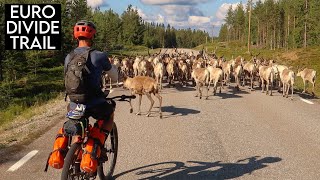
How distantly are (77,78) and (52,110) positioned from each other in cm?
906

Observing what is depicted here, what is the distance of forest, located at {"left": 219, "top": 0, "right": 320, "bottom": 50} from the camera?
251ft

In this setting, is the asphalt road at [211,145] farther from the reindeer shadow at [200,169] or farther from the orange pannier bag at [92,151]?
the orange pannier bag at [92,151]

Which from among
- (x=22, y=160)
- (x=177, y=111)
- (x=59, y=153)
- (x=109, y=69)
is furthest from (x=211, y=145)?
(x=177, y=111)

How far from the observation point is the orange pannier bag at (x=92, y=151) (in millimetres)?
4660

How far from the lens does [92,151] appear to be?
4.79m

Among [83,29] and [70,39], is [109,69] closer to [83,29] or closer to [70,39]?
[83,29]

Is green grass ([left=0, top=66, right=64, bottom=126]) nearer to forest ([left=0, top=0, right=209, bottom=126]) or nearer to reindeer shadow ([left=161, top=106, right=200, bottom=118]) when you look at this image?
forest ([left=0, top=0, right=209, bottom=126])

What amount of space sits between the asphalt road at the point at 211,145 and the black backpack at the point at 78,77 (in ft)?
6.73

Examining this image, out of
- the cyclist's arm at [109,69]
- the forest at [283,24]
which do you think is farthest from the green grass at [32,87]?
the forest at [283,24]

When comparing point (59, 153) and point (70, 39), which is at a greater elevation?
point (70, 39)

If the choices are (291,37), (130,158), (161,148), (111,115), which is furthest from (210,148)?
(291,37)

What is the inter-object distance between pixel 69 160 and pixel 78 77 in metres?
0.99

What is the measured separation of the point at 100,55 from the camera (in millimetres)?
4934

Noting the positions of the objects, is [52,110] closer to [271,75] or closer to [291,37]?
[271,75]
